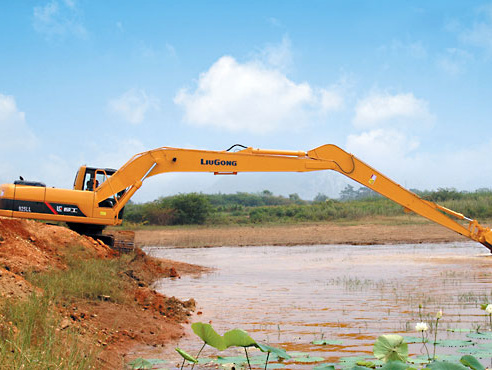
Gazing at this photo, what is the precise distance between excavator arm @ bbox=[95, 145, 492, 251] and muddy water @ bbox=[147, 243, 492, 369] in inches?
94.0

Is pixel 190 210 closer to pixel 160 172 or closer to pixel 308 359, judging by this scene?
pixel 160 172

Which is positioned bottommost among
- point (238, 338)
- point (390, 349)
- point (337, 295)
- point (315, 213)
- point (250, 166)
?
point (337, 295)

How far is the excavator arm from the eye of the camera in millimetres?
14844

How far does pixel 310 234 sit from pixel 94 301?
74.5ft

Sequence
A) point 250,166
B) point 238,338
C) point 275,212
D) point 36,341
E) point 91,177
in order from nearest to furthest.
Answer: point 238,338 → point 36,341 → point 250,166 → point 91,177 → point 275,212

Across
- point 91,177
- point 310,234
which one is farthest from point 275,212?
point 91,177

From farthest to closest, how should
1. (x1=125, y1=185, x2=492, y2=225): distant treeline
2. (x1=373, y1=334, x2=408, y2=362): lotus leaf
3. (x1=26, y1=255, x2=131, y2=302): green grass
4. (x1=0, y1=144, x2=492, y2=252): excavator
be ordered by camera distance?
(x1=125, y1=185, x2=492, y2=225): distant treeline → (x1=0, y1=144, x2=492, y2=252): excavator → (x1=26, y1=255, x2=131, y2=302): green grass → (x1=373, y1=334, x2=408, y2=362): lotus leaf

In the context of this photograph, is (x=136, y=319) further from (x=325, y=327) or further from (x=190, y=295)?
(x=190, y=295)

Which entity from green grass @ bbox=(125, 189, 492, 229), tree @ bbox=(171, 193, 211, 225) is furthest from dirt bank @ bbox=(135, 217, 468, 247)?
tree @ bbox=(171, 193, 211, 225)

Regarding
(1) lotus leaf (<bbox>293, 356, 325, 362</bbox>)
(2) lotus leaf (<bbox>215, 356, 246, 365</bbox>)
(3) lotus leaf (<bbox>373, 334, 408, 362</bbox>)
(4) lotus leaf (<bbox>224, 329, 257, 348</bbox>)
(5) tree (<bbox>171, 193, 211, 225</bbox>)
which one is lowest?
(2) lotus leaf (<bbox>215, 356, 246, 365</bbox>)

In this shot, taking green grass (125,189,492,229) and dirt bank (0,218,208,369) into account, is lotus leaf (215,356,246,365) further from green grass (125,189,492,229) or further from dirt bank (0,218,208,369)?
green grass (125,189,492,229)

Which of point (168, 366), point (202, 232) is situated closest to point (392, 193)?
point (168, 366)

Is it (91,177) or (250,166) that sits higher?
(250,166)

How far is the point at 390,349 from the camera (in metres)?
4.67
